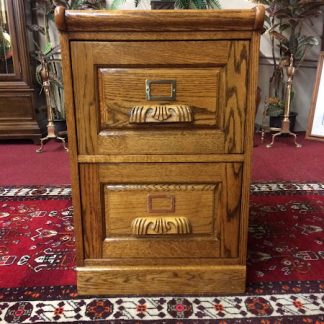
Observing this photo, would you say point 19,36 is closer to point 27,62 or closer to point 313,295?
point 27,62

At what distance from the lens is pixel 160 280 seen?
1.10 metres

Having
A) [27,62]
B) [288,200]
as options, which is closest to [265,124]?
[288,200]

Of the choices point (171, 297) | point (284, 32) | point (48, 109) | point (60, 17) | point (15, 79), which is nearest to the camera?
point (60, 17)

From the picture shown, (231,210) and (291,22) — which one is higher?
(291,22)

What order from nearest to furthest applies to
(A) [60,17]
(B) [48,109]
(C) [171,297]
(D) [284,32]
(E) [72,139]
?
(A) [60,17] → (E) [72,139] → (C) [171,297] → (B) [48,109] → (D) [284,32]

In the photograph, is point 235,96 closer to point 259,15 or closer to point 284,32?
point 259,15

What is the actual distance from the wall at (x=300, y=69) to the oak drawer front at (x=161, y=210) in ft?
9.27

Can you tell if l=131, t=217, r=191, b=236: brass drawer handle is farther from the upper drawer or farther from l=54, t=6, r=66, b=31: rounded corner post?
l=54, t=6, r=66, b=31: rounded corner post

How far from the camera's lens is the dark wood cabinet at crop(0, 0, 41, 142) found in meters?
3.01

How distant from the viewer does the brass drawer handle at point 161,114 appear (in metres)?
0.98

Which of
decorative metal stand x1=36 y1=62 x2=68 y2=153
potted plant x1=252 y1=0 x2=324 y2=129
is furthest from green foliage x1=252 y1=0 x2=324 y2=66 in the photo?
decorative metal stand x1=36 y1=62 x2=68 y2=153

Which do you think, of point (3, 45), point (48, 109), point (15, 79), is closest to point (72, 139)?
point (48, 109)

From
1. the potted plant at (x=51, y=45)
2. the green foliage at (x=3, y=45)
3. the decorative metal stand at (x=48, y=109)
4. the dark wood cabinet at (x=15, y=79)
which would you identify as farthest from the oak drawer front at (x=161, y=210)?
the green foliage at (x=3, y=45)

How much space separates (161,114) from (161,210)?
281mm
